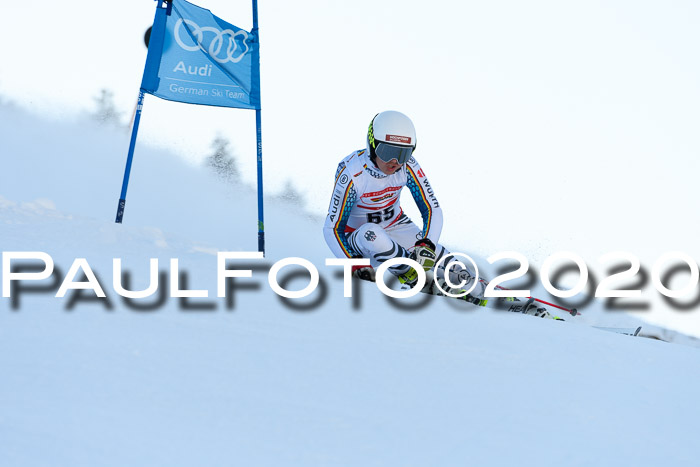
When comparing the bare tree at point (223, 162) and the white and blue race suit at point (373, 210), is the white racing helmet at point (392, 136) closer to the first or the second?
the white and blue race suit at point (373, 210)

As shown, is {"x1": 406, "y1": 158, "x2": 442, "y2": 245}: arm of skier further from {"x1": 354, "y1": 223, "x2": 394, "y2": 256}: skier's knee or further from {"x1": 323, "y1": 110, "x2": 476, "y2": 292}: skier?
{"x1": 354, "y1": 223, "x2": 394, "y2": 256}: skier's knee

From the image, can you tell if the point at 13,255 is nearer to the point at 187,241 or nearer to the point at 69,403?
the point at 187,241

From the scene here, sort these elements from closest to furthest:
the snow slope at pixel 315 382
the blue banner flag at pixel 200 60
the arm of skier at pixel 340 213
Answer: the snow slope at pixel 315 382, the arm of skier at pixel 340 213, the blue banner flag at pixel 200 60

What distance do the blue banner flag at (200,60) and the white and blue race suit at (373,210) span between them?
225 cm

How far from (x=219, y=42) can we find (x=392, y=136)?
292cm

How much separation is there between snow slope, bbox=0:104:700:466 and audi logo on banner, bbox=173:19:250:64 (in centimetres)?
367

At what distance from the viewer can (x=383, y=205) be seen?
5.62 meters

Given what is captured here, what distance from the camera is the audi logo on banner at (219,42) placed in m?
6.88

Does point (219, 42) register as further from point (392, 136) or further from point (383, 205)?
point (392, 136)

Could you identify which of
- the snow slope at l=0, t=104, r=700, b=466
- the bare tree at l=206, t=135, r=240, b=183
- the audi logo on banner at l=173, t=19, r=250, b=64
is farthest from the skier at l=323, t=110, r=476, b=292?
the bare tree at l=206, t=135, r=240, b=183

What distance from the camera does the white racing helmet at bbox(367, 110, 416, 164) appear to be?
505 cm

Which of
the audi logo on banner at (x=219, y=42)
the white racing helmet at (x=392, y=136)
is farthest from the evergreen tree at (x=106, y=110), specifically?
the white racing helmet at (x=392, y=136)

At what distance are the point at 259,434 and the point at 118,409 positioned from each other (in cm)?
41

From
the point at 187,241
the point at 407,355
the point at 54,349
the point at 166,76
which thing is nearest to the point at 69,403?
the point at 54,349
